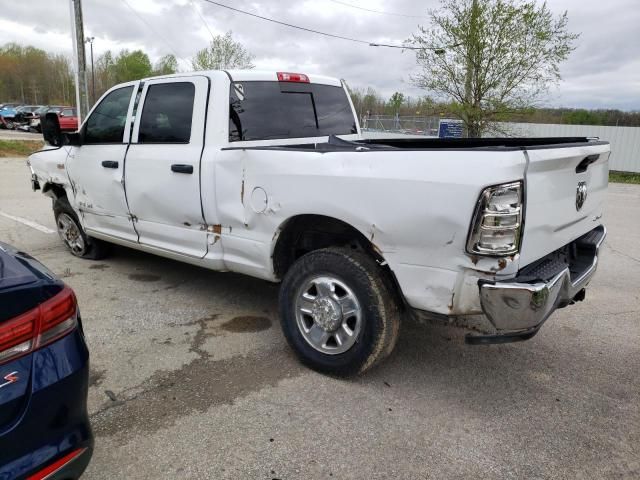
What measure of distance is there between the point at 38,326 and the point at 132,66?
60.4 m

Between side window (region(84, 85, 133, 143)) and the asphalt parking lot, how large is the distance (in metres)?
1.50

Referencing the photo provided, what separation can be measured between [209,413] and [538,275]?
1993mm

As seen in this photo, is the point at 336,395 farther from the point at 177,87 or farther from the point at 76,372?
the point at 177,87

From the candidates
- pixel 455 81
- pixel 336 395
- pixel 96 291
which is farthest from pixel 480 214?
pixel 455 81

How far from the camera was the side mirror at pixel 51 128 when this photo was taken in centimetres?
506

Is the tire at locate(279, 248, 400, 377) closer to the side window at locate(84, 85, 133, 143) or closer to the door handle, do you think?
the door handle

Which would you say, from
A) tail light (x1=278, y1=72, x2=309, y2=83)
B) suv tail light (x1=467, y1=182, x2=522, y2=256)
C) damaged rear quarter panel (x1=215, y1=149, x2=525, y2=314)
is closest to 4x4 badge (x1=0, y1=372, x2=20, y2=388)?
damaged rear quarter panel (x1=215, y1=149, x2=525, y2=314)

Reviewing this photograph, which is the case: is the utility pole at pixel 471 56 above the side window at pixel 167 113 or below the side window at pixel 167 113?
above

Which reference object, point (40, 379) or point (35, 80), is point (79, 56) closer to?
point (40, 379)

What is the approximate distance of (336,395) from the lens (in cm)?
308

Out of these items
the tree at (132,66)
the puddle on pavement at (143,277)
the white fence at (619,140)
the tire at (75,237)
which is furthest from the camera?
the tree at (132,66)

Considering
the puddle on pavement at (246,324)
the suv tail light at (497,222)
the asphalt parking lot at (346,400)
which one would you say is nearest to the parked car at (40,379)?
the asphalt parking lot at (346,400)

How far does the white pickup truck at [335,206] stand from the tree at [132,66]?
172 feet

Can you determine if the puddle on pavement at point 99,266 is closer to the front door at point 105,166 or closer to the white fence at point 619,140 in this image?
the front door at point 105,166
